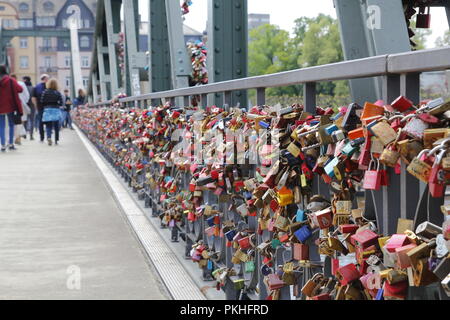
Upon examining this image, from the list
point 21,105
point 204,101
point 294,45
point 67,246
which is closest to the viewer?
point 204,101

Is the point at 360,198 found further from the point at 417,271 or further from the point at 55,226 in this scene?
the point at 55,226

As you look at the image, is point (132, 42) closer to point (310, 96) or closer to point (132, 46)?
point (132, 46)

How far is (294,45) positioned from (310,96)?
80112 millimetres

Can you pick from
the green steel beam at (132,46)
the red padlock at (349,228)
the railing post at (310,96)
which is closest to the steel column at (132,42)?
the green steel beam at (132,46)

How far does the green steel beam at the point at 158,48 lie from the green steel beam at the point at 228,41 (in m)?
3.90

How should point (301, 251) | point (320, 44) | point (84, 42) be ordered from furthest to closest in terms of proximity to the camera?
point (84, 42) < point (320, 44) < point (301, 251)

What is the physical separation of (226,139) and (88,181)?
7.04m

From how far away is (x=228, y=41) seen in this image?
5.66m

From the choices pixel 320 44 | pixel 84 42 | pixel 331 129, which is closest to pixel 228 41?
pixel 331 129

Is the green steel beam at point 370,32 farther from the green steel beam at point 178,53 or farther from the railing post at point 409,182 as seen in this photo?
the green steel beam at point 178,53

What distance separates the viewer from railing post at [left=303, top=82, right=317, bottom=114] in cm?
253

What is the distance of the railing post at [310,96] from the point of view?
2.53m

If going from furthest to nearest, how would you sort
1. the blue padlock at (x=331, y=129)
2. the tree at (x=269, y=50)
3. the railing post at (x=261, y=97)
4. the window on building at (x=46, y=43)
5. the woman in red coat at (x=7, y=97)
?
the window on building at (x=46, y=43)
the tree at (x=269, y=50)
the woman in red coat at (x=7, y=97)
the railing post at (x=261, y=97)
the blue padlock at (x=331, y=129)
